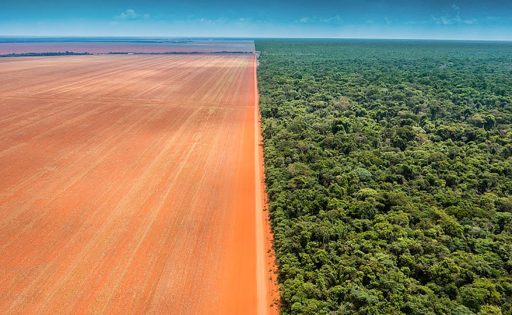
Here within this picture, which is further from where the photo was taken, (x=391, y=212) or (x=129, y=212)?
(x=129, y=212)

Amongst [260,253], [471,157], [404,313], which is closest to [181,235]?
[260,253]

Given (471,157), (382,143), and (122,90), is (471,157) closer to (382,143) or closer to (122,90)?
(382,143)

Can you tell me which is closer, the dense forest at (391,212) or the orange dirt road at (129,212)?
the dense forest at (391,212)

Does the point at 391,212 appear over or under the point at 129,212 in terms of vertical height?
over

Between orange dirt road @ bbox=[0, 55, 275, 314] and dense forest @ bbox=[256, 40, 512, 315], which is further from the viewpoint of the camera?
orange dirt road @ bbox=[0, 55, 275, 314]
